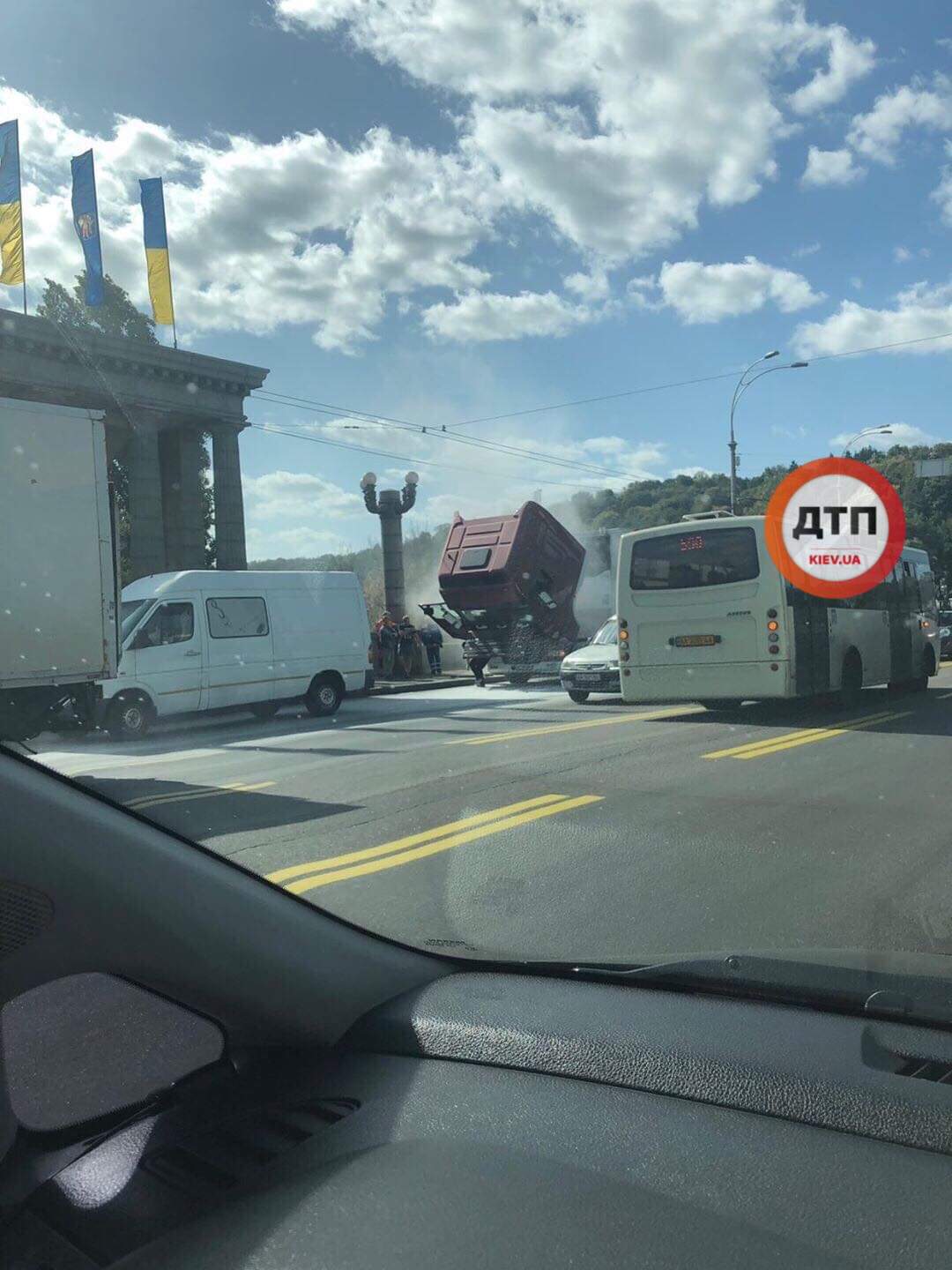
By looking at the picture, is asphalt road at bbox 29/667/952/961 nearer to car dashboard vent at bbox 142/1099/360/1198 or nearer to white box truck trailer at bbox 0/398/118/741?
car dashboard vent at bbox 142/1099/360/1198

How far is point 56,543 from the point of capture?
30.9 ft

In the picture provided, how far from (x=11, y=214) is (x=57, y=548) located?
52.5 ft

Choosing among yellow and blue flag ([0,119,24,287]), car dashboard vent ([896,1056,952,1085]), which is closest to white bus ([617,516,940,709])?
car dashboard vent ([896,1056,952,1085])

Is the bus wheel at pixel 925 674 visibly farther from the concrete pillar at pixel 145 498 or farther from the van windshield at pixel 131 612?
the concrete pillar at pixel 145 498

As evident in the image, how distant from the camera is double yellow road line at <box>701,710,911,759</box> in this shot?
995cm

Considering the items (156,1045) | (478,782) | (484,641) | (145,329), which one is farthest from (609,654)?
(145,329)

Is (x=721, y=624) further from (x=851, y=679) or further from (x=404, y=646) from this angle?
(x=404, y=646)

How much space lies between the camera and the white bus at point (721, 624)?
1379cm

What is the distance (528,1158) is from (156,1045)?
2.65ft

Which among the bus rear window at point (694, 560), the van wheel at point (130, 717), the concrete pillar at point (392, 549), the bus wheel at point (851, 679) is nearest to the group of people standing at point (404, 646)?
the concrete pillar at point (392, 549)

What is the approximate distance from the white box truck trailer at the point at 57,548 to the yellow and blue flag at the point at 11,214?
551 inches

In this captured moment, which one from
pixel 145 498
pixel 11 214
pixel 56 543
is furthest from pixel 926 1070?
pixel 145 498

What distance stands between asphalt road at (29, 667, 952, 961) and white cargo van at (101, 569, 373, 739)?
8.64 feet

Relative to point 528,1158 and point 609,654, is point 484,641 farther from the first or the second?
point 528,1158
